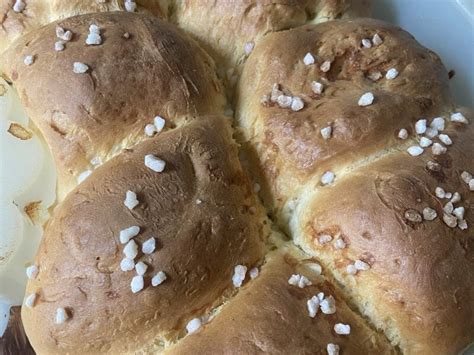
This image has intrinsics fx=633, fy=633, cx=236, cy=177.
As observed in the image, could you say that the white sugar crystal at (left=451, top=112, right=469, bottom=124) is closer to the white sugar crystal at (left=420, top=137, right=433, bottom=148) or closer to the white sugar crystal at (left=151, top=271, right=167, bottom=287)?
the white sugar crystal at (left=420, top=137, right=433, bottom=148)

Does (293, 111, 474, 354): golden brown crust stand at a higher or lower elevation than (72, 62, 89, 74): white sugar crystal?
lower

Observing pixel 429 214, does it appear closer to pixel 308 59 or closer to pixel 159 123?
pixel 308 59

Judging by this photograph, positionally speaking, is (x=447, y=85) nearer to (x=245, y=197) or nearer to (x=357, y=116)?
(x=357, y=116)

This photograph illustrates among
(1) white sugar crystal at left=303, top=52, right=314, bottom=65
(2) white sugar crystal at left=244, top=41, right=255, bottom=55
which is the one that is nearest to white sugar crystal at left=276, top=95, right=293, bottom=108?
(1) white sugar crystal at left=303, top=52, right=314, bottom=65

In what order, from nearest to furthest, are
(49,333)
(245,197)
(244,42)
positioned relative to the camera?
(49,333) < (245,197) < (244,42)

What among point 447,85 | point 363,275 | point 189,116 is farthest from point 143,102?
point 447,85

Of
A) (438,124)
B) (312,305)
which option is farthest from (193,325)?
(438,124)
